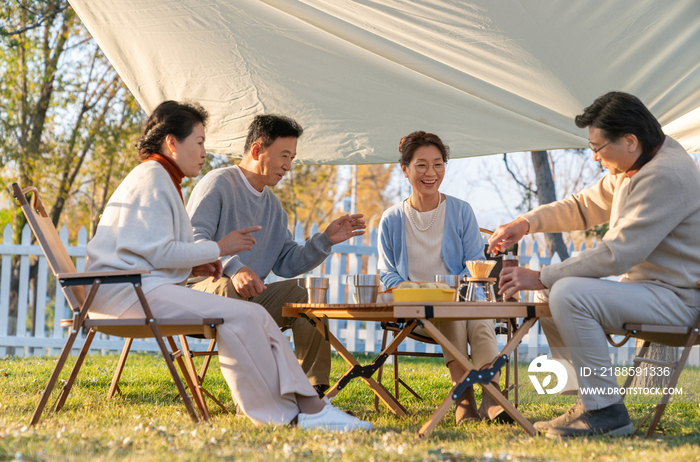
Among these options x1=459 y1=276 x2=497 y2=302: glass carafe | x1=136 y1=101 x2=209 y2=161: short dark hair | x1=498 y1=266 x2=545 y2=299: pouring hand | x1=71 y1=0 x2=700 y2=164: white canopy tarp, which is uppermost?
x1=71 y1=0 x2=700 y2=164: white canopy tarp

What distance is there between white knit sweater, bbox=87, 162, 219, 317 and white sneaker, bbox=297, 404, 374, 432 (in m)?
0.85

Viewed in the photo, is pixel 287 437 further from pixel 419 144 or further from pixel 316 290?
pixel 419 144

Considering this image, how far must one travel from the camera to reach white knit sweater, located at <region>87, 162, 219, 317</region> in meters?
2.78

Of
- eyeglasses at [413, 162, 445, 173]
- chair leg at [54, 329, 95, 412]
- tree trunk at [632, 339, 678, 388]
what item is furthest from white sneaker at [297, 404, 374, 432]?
tree trunk at [632, 339, 678, 388]

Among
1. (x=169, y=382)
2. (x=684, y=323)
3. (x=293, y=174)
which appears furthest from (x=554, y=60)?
(x=293, y=174)

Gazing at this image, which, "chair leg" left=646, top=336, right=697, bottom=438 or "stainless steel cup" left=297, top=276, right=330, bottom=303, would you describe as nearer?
"chair leg" left=646, top=336, right=697, bottom=438

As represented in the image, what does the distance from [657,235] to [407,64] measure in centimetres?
184

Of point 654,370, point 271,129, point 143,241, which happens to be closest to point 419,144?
point 271,129

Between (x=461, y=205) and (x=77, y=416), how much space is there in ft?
7.98

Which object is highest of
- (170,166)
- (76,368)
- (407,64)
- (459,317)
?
(407,64)

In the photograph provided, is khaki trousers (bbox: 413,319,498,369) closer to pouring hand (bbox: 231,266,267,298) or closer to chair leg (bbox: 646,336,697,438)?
chair leg (bbox: 646,336,697,438)

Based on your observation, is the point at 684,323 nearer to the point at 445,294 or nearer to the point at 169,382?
the point at 445,294

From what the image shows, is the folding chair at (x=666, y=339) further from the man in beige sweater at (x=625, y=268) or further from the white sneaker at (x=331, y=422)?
the white sneaker at (x=331, y=422)

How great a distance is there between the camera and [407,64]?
3.84 metres
